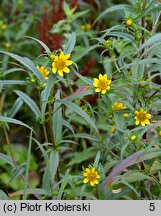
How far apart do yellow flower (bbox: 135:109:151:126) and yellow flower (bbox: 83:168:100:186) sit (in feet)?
0.77

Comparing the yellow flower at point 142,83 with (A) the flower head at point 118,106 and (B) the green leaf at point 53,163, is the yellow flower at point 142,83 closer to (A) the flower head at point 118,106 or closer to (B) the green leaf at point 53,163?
(A) the flower head at point 118,106

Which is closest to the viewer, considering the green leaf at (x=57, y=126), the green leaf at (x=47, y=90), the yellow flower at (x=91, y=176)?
the green leaf at (x=47, y=90)

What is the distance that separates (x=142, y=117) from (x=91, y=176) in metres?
0.28

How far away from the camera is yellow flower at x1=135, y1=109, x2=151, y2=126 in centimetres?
182

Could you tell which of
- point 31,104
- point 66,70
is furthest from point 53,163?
point 66,70

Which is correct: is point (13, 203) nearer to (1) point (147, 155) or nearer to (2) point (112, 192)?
(2) point (112, 192)

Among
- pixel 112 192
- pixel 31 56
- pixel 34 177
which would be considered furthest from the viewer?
pixel 31 56

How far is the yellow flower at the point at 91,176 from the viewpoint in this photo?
5.83 ft

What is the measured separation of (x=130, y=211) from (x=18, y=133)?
164 centimetres

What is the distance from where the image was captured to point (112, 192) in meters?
1.90

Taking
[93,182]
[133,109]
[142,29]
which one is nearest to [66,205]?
[93,182]

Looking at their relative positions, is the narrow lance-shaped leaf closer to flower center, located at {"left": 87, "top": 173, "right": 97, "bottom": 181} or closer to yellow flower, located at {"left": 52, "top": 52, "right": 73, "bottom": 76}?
flower center, located at {"left": 87, "top": 173, "right": 97, "bottom": 181}

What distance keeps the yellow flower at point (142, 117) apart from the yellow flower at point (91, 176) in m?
0.24

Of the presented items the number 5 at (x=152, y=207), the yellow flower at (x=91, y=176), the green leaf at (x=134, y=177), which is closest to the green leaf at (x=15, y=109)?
the yellow flower at (x=91, y=176)
